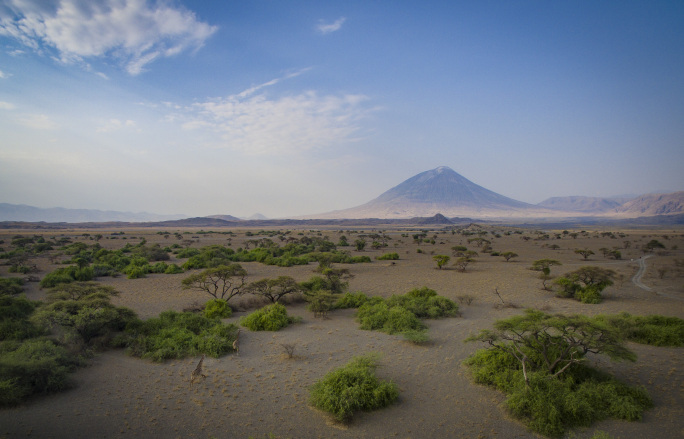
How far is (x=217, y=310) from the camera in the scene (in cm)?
1516

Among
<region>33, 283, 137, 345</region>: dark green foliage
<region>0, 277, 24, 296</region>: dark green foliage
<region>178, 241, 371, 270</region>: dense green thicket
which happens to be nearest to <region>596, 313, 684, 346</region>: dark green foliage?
<region>33, 283, 137, 345</region>: dark green foliage

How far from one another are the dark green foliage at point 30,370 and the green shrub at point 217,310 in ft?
19.3

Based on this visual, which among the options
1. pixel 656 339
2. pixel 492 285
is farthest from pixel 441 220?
pixel 656 339

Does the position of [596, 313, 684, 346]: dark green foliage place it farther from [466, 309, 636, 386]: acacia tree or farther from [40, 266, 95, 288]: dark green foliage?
[40, 266, 95, 288]: dark green foliage

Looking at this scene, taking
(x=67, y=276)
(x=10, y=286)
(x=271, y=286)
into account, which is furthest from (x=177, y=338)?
(x=67, y=276)

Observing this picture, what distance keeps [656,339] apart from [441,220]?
156398 millimetres

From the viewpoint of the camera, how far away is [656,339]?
38.4ft

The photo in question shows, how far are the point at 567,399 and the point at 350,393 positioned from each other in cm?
489

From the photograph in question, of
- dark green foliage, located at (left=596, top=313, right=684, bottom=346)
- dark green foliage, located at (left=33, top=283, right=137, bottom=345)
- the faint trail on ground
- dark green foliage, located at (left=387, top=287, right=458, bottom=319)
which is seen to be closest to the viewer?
dark green foliage, located at (left=33, top=283, right=137, bottom=345)

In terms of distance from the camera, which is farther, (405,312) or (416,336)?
(405,312)

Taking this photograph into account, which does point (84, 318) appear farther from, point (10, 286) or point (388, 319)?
point (10, 286)

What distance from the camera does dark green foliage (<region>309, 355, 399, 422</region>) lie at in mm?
7434

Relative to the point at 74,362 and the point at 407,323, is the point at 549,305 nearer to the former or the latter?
the point at 407,323

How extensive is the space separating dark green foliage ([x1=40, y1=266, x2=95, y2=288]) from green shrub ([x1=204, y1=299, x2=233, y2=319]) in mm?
11774
